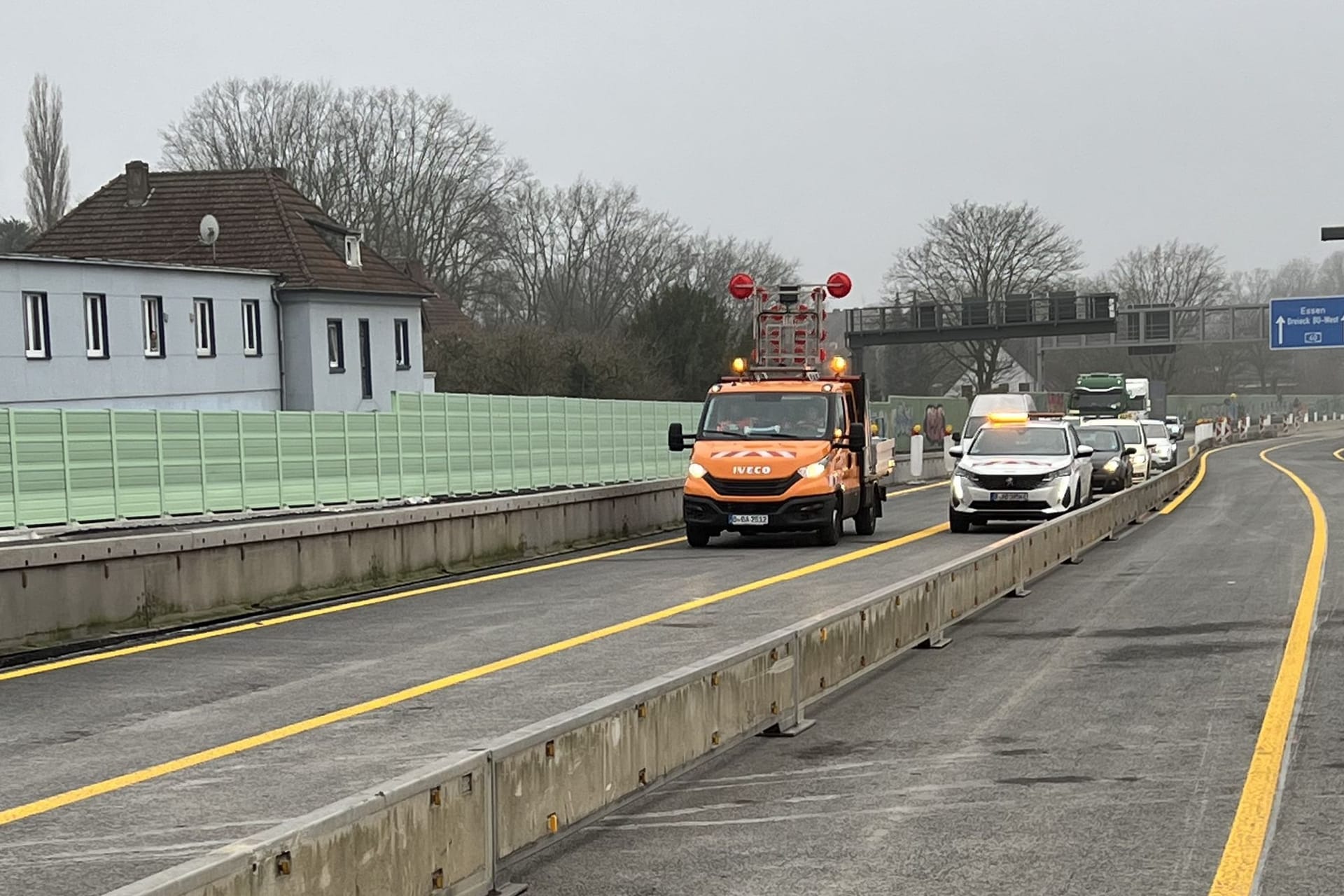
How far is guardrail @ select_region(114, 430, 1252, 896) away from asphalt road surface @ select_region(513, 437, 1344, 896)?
17 cm

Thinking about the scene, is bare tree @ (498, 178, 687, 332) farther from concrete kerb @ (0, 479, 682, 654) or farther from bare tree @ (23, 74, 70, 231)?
concrete kerb @ (0, 479, 682, 654)

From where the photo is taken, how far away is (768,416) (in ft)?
85.5

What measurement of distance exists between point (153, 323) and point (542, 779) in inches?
1951

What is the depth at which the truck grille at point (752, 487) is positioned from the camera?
81.8ft

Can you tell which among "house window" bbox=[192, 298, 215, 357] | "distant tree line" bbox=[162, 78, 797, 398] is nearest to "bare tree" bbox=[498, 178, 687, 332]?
"distant tree line" bbox=[162, 78, 797, 398]

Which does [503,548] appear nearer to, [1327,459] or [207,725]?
[207,725]

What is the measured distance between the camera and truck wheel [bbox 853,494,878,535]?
27.3 metres

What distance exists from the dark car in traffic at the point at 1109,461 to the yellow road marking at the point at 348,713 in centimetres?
1763

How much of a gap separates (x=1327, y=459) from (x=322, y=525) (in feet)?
175

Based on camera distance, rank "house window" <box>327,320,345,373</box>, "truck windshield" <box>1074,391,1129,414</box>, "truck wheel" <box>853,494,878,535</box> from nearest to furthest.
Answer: "truck wheel" <box>853,494,878,535</box>, "house window" <box>327,320,345,373</box>, "truck windshield" <box>1074,391,1129,414</box>

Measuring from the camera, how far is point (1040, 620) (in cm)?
1584

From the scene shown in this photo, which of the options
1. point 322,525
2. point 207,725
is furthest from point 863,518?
point 207,725

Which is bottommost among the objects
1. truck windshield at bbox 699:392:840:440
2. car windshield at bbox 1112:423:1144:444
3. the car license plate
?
the car license plate

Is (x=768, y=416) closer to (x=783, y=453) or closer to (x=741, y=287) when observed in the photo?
(x=783, y=453)
